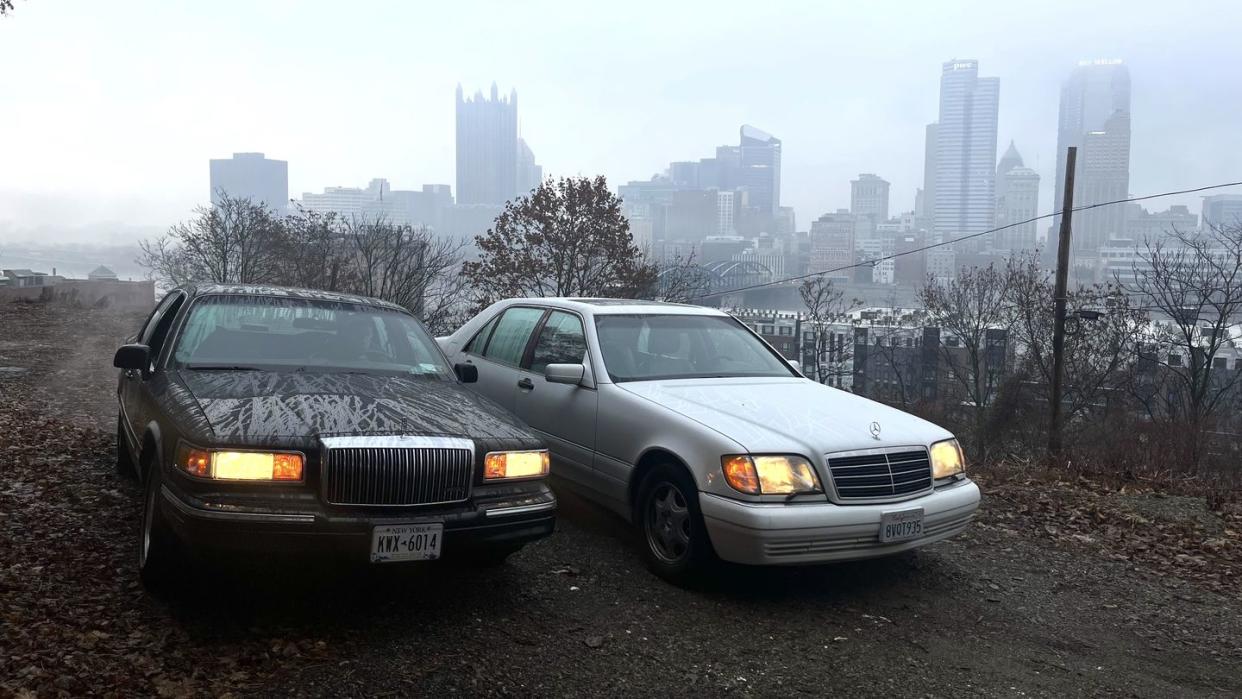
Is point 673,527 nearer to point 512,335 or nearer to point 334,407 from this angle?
point 334,407

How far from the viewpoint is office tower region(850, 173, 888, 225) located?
13525 cm

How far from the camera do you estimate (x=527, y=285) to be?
39.0 m

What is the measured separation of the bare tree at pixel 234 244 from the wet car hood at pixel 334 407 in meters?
37.1

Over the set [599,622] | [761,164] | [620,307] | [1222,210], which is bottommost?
[599,622]

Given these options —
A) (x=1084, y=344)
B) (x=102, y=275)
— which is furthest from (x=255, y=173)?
(x=1084, y=344)

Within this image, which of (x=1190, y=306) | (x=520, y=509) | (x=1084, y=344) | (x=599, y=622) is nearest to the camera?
(x=520, y=509)

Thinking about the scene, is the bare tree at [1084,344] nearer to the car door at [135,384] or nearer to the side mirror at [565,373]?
the side mirror at [565,373]

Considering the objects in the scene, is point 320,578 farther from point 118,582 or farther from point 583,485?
point 583,485

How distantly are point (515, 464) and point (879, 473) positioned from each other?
1.88 m

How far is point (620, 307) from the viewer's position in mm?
6430

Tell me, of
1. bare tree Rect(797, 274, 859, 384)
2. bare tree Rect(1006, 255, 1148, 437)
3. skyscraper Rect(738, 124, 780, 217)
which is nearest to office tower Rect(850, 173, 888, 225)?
skyscraper Rect(738, 124, 780, 217)

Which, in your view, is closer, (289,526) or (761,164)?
(289,526)

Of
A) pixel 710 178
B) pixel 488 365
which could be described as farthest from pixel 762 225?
pixel 488 365

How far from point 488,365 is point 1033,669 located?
4333 mm
